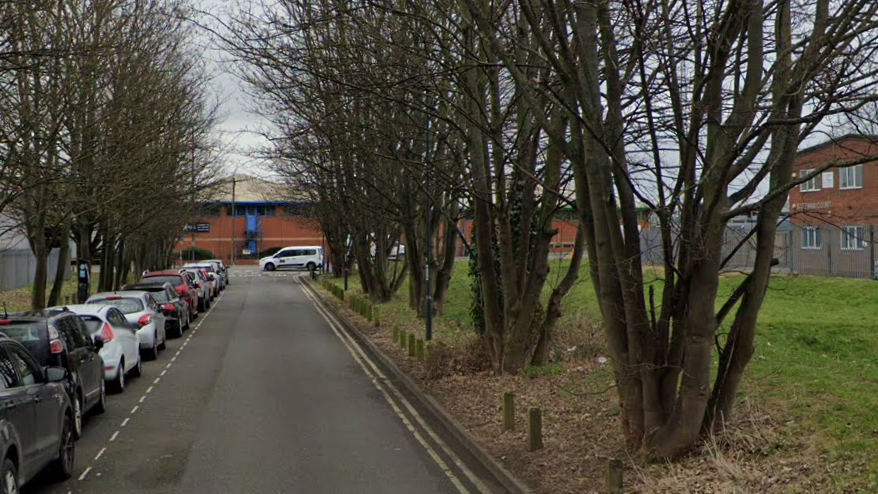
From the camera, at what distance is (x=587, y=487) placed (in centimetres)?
920

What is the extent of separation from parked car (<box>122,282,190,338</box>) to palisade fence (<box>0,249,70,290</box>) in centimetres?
1827

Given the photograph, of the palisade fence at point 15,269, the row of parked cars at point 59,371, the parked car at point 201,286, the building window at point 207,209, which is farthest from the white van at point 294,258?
the row of parked cars at point 59,371

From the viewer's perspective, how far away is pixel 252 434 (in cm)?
1274

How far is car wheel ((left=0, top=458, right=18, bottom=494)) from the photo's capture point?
24.1ft

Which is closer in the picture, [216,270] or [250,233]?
[216,270]

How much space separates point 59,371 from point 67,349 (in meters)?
3.23

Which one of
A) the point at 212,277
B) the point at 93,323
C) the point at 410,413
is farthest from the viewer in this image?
the point at 212,277

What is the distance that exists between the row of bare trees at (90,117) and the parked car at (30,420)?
557 centimetres

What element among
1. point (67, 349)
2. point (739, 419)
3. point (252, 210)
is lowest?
point (739, 419)

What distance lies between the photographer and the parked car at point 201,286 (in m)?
39.0

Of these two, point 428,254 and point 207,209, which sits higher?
point 207,209

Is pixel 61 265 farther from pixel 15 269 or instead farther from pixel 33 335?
pixel 15 269

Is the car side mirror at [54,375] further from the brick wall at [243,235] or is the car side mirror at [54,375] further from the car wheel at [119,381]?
the brick wall at [243,235]

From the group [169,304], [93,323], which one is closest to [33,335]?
[93,323]
